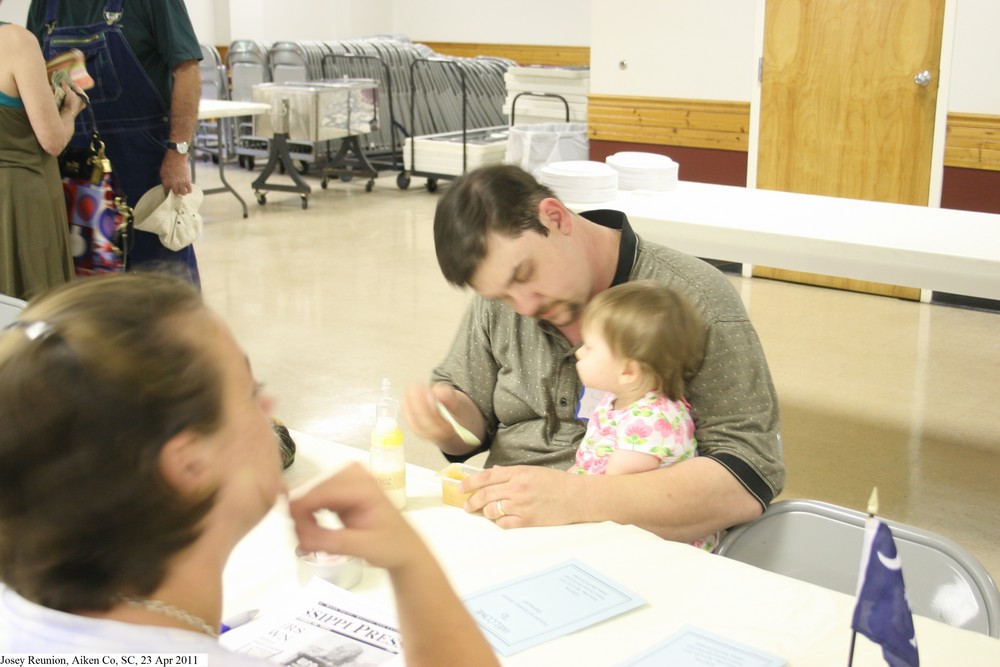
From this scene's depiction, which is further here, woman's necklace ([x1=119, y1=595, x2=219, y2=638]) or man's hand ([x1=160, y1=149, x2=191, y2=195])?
man's hand ([x1=160, y1=149, x2=191, y2=195])

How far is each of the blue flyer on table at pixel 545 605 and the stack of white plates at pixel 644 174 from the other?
265 cm

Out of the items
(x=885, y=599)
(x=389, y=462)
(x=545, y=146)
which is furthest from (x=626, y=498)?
(x=545, y=146)

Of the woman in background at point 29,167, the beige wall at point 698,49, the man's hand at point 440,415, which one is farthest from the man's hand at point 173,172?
the beige wall at point 698,49

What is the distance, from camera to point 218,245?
278 inches

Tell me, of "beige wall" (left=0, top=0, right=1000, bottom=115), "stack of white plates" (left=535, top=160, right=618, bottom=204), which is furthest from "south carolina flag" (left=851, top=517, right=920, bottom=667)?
"beige wall" (left=0, top=0, right=1000, bottom=115)

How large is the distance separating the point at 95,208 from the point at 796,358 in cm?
307

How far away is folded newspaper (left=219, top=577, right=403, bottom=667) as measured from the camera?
1.29 metres

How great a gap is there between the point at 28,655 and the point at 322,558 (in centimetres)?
76

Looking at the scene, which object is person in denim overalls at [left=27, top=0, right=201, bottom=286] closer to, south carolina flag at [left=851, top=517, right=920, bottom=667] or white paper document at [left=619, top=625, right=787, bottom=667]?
white paper document at [left=619, top=625, right=787, bottom=667]

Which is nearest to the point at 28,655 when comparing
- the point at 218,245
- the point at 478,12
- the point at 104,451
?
the point at 104,451

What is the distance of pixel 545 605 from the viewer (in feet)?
4.62

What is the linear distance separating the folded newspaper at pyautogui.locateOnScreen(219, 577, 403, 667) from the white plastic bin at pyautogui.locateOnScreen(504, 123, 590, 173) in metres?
5.64

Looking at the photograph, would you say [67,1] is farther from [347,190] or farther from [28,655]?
[347,190]

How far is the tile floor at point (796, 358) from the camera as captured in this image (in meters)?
3.53
